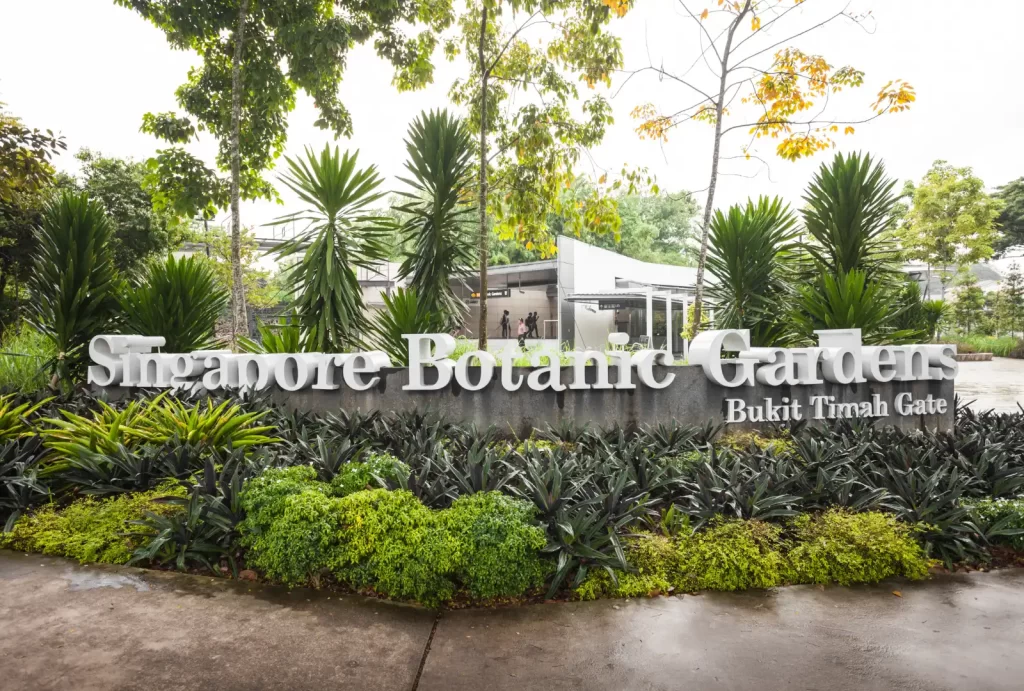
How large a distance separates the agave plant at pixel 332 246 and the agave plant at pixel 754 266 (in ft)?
13.5

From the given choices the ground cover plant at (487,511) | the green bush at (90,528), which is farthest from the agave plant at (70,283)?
the green bush at (90,528)

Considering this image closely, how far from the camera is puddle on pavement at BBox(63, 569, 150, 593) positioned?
3238 millimetres

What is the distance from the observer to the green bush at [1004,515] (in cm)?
383

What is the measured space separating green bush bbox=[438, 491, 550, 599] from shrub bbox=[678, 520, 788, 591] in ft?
2.63

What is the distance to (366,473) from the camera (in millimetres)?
3748

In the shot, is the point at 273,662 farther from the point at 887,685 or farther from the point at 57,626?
the point at 887,685

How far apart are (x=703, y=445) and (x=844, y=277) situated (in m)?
3.11

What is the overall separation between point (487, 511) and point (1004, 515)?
130 inches

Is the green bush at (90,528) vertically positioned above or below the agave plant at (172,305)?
below

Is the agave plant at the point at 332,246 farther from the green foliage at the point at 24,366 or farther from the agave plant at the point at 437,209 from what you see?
the green foliage at the point at 24,366

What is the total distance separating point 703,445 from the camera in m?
5.68

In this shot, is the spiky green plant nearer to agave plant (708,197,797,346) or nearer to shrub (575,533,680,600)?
agave plant (708,197,797,346)

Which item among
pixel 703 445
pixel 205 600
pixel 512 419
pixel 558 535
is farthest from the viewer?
pixel 512 419

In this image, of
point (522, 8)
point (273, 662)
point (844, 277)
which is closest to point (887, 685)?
point (273, 662)
